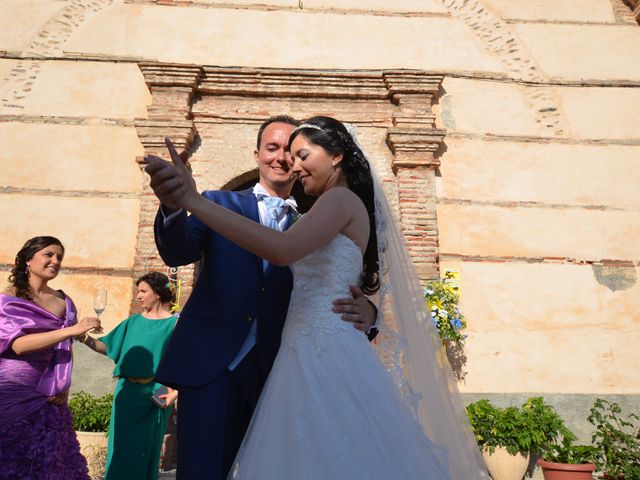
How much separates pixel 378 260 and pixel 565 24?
740 centimetres

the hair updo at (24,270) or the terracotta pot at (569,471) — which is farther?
the terracotta pot at (569,471)

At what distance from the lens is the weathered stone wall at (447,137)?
7.29m

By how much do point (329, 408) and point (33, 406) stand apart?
108 inches

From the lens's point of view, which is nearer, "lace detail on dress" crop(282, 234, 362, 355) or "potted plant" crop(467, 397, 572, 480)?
"lace detail on dress" crop(282, 234, 362, 355)

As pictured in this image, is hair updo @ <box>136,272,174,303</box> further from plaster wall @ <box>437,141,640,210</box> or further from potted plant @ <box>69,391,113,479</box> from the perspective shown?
plaster wall @ <box>437,141,640,210</box>

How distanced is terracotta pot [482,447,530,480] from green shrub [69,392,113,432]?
4.00m

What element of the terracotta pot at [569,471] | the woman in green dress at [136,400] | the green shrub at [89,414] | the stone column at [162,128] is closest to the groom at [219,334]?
the woman in green dress at [136,400]

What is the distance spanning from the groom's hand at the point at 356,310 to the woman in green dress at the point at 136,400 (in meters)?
3.08

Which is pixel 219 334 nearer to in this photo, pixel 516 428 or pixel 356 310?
pixel 356 310

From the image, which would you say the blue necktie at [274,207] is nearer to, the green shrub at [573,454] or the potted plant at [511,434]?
the potted plant at [511,434]

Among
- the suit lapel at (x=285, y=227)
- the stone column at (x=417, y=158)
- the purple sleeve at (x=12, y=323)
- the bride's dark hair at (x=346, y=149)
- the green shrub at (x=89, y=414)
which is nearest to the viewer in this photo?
the bride's dark hair at (x=346, y=149)

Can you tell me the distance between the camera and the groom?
2232 millimetres

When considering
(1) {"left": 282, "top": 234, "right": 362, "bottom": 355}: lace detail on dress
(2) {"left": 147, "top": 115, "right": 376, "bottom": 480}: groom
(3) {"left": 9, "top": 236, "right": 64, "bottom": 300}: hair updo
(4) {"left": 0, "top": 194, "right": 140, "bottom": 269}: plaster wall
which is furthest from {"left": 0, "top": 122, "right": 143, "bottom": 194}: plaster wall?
(1) {"left": 282, "top": 234, "right": 362, "bottom": 355}: lace detail on dress

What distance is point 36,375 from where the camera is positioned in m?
4.07
